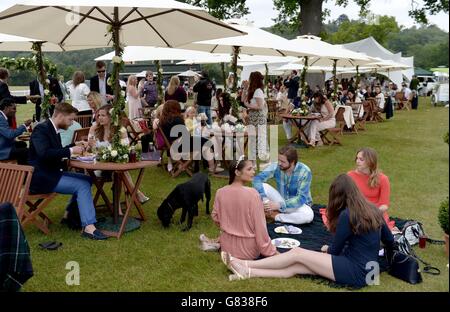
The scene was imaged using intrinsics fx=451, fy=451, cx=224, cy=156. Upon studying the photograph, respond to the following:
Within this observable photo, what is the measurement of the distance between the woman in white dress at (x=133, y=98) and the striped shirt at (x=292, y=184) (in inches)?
283

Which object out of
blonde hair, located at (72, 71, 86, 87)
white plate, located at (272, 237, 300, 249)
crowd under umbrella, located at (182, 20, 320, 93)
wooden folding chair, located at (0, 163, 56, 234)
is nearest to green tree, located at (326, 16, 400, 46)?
crowd under umbrella, located at (182, 20, 320, 93)

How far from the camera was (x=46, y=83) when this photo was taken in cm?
865

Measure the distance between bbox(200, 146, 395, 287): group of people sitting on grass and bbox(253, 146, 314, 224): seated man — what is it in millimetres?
103

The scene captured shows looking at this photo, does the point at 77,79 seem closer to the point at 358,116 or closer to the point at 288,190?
the point at 288,190

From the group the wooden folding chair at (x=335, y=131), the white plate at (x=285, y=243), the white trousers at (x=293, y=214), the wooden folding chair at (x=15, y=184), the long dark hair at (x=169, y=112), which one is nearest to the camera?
the wooden folding chair at (x=15, y=184)

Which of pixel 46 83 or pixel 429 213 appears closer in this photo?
pixel 429 213

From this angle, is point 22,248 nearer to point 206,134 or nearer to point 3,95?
point 206,134

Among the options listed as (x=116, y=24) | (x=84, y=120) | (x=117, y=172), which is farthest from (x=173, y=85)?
(x=117, y=172)

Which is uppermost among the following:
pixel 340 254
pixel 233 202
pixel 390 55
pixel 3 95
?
pixel 390 55

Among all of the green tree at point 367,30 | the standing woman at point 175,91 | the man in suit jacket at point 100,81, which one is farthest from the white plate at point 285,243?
the green tree at point 367,30

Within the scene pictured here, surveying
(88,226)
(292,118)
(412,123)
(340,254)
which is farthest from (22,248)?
(412,123)

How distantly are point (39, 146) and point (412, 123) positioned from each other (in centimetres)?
1533

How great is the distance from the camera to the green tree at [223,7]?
1991 centimetres

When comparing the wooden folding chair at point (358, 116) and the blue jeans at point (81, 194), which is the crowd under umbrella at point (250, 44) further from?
the wooden folding chair at point (358, 116)
